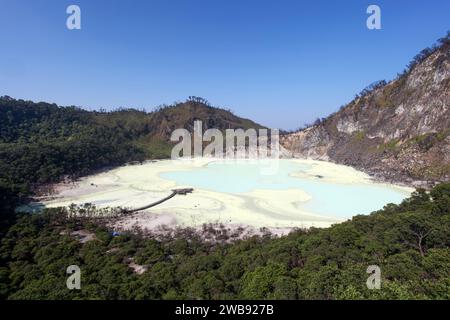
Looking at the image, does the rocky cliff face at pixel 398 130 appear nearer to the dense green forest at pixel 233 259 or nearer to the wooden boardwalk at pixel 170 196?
the dense green forest at pixel 233 259

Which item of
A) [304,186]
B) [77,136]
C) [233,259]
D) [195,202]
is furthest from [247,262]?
[77,136]

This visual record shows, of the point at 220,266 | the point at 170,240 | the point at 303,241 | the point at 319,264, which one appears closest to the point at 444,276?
the point at 319,264

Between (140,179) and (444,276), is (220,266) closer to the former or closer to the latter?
(444,276)

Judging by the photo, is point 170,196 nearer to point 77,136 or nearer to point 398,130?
point 77,136

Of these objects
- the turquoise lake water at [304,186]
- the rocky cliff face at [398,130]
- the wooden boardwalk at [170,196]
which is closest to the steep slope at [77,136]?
the wooden boardwalk at [170,196]

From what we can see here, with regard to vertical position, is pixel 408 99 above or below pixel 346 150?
above

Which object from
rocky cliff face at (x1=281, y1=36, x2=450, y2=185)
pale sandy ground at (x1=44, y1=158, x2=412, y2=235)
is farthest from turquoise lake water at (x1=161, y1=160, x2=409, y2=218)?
rocky cliff face at (x1=281, y1=36, x2=450, y2=185)
